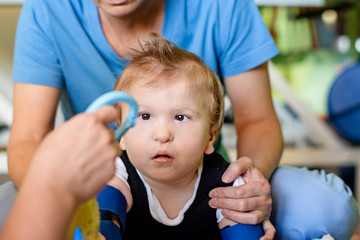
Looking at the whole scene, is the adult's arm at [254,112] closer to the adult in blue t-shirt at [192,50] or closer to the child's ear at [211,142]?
the adult in blue t-shirt at [192,50]

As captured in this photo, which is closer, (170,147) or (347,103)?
(170,147)

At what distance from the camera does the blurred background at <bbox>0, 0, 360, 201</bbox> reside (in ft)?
5.49

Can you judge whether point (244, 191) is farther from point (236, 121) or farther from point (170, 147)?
point (236, 121)

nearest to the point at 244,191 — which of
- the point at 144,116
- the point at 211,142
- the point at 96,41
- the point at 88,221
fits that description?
the point at 211,142

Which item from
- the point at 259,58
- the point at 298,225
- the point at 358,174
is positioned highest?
the point at 259,58

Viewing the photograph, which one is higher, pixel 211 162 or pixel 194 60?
pixel 194 60

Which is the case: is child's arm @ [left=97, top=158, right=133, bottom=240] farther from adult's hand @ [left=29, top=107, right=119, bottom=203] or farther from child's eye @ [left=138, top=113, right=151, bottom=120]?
adult's hand @ [left=29, top=107, right=119, bottom=203]

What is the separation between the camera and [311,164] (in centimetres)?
193

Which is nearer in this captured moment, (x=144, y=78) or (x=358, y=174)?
(x=144, y=78)

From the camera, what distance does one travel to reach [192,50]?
91cm

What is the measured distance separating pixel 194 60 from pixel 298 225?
1.23 ft

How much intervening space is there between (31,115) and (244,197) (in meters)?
0.46

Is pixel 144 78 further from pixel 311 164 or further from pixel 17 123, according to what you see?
pixel 311 164

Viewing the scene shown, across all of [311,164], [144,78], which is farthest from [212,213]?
[311,164]
